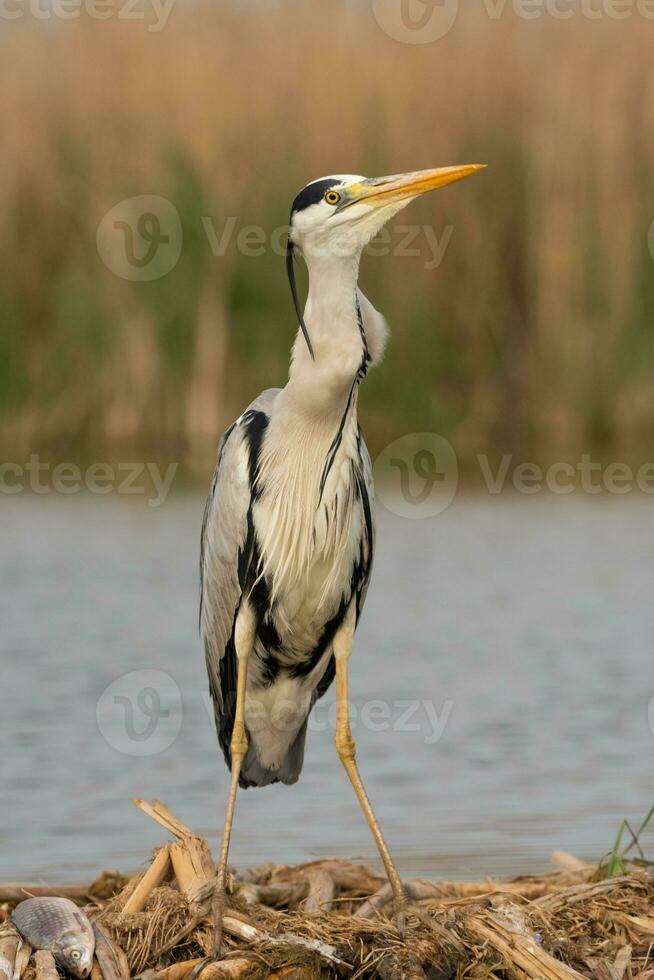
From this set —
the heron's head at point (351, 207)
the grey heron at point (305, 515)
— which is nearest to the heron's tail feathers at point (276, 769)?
the grey heron at point (305, 515)

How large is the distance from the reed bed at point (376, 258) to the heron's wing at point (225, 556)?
361 inches

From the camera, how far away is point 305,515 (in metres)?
5.98

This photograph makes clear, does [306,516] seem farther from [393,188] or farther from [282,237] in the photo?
[282,237]

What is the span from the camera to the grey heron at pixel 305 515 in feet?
18.9

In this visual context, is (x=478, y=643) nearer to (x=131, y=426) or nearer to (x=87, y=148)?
(x=131, y=426)

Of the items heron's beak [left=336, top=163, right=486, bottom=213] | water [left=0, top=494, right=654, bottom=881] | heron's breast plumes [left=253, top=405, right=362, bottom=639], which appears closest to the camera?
heron's beak [left=336, top=163, right=486, bottom=213]

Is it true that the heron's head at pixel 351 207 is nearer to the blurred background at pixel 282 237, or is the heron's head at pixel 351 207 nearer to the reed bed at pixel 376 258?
the blurred background at pixel 282 237

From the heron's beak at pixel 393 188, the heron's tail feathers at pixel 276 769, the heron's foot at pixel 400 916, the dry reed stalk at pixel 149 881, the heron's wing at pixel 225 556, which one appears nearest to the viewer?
the heron's foot at pixel 400 916

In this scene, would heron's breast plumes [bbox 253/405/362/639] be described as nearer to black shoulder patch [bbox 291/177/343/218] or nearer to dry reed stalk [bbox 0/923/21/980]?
black shoulder patch [bbox 291/177/343/218]

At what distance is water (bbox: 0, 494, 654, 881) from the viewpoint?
7.53 metres

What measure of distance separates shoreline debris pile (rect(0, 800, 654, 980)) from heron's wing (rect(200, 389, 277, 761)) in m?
0.72

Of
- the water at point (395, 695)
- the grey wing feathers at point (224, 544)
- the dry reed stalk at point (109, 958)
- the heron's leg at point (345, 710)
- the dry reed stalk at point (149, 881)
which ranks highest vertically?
the grey wing feathers at point (224, 544)

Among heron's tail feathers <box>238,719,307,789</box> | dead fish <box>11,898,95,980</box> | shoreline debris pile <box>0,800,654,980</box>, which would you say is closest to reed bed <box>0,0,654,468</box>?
heron's tail feathers <box>238,719,307,789</box>

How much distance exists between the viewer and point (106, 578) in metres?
12.7
